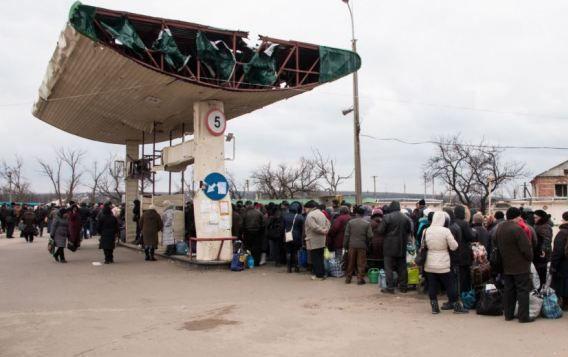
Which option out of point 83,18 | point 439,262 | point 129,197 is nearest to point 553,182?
point 129,197

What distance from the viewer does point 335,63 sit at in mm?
13984

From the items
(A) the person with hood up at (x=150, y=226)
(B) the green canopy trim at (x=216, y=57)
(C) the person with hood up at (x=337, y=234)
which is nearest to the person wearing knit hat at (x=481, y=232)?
(C) the person with hood up at (x=337, y=234)

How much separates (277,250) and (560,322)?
8.02 m

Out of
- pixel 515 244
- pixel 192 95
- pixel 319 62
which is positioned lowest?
pixel 515 244

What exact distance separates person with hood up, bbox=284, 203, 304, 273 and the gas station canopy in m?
3.16

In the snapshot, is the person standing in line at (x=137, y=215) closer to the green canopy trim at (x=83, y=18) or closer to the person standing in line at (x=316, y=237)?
the person standing in line at (x=316, y=237)

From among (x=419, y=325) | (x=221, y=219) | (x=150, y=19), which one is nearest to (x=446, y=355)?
(x=419, y=325)

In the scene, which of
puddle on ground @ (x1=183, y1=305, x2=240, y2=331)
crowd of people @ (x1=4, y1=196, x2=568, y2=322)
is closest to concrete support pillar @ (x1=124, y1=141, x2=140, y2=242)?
crowd of people @ (x1=4, y1=196, x2=568, y2=322)

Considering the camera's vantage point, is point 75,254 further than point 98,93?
Yes

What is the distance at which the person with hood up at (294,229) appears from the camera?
12.6 m

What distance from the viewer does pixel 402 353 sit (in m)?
6.07

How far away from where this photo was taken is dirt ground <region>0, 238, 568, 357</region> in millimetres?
6316

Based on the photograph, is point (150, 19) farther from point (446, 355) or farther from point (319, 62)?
point (446, 355)

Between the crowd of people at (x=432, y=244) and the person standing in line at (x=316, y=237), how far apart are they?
0.07 feet
